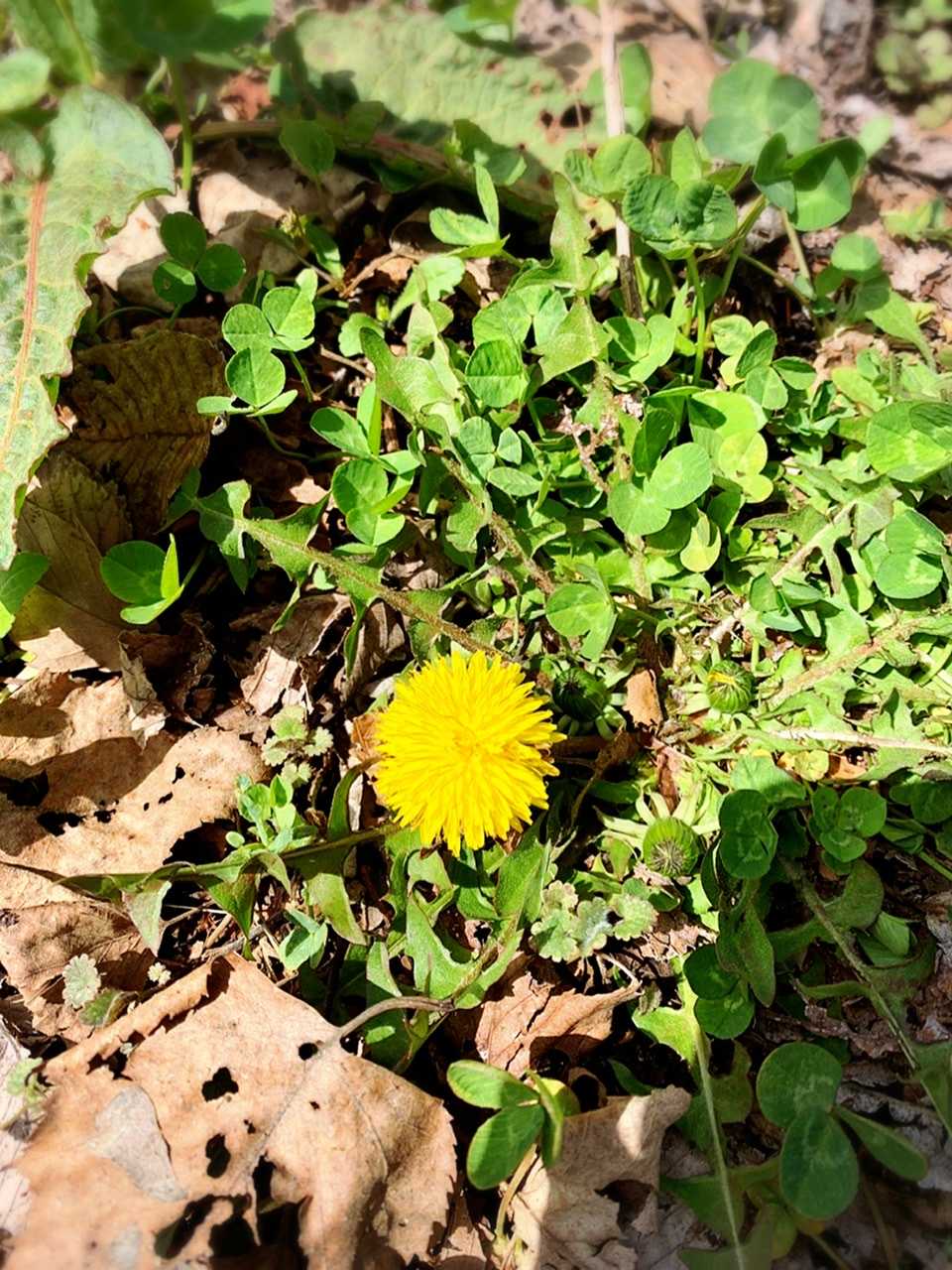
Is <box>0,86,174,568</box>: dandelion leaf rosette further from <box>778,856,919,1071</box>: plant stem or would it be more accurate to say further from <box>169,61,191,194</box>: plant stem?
<box>778,856,919,1071</box>: plant stem

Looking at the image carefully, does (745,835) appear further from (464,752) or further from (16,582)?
(16,582)

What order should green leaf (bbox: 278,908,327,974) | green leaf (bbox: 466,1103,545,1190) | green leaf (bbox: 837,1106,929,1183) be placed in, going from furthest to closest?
green leaf (bbox: 278,908,327,974)
green leaf (bbox: 837,1106,929,1183)
green leaf (bbox: 466,1103,545,1190)

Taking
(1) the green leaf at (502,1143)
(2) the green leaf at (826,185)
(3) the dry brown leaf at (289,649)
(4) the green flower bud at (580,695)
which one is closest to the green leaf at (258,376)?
(3) the dry brown leaf at (289,649)

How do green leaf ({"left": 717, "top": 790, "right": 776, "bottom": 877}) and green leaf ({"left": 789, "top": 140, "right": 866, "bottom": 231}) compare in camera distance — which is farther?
green leaf ({"left": 789, "top": 140, "right": 866, "bottom": 231})

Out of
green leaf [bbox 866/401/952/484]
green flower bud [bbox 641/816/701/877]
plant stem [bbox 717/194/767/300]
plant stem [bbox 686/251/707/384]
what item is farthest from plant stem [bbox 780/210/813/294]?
green flower bud [bbox 641/816/701/877]

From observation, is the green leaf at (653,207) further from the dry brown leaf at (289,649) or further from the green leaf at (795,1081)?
the green leaf at (795,1081)

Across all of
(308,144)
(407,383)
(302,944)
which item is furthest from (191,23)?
(302,944)
